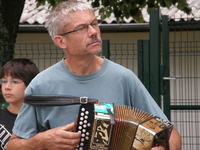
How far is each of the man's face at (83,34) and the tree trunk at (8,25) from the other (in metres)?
3.92

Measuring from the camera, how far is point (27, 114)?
3.71 meters

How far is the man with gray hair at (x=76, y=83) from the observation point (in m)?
3.63

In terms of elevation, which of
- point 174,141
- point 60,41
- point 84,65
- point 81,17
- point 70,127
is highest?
point 81,17

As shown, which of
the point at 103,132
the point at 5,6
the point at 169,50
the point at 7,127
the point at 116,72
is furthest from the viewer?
the point at 5,6

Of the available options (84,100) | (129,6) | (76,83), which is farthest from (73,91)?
(129,6)

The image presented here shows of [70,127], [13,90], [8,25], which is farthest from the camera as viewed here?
[8,25]

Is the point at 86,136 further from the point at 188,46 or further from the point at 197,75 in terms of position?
the point at 197,75

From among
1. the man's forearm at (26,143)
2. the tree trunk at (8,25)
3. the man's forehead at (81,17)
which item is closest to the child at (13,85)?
the man's forearm at (26,143)

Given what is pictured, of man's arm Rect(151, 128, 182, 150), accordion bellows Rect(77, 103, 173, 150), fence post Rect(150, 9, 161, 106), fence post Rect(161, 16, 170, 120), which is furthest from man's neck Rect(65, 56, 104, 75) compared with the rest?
fence post Rect(161, 16, 170, 120)

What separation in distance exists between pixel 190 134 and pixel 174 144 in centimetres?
423

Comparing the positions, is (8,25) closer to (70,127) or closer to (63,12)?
(63,12)

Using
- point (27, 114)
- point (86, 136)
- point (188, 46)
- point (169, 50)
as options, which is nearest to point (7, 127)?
point (27, 114)

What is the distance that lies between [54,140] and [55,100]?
22cm

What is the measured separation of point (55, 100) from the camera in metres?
3.58
